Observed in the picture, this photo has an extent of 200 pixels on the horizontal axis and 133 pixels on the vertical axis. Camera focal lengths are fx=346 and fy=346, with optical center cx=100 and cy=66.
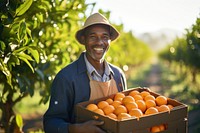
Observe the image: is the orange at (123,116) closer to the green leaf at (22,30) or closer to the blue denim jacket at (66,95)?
the blue denim jacket at (66,95)

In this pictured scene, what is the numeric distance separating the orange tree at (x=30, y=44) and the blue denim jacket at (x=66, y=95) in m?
0.44

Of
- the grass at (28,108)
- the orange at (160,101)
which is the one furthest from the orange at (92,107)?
the grass at (28,108)

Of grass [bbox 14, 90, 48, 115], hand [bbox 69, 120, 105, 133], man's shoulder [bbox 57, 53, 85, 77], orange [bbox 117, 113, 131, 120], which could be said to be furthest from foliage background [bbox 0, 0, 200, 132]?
grass [bbox 14, 90, 48, 115]

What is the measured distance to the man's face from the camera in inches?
125

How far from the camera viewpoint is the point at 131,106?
2766 millimetres

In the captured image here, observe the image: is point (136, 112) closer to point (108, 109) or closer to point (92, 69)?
point (108, 109)

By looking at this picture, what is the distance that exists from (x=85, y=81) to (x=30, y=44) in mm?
894

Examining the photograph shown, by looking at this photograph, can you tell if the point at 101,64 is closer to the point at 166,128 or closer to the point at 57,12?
the point at 166,128

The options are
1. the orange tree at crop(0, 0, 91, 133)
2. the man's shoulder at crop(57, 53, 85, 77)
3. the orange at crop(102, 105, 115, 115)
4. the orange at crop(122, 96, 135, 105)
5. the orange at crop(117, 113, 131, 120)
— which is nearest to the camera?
the orange at crop(117, 113, 131, 120)

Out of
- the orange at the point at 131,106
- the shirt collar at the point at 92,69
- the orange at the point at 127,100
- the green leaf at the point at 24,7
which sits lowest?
the orange at the point at 131,106

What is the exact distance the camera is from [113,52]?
6207 millimetres

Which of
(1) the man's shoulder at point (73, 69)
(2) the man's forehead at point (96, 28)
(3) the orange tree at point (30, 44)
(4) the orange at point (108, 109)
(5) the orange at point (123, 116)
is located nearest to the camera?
(5) the orange at point (123, 116)

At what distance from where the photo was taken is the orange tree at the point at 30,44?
10.9ft

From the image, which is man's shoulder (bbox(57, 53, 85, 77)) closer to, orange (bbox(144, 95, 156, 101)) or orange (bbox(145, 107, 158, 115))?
orange (bbox(144, 95, 156, 101))
